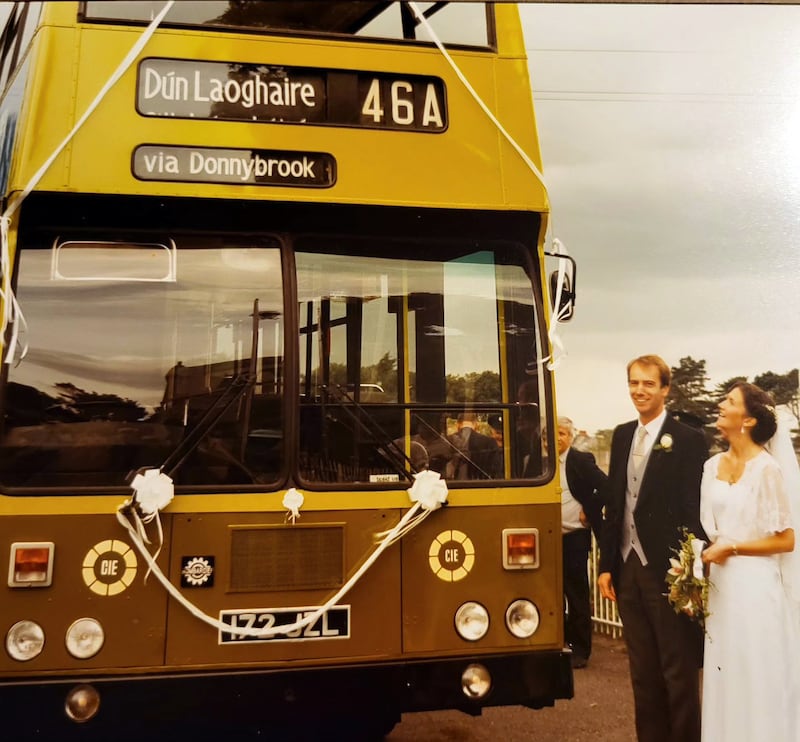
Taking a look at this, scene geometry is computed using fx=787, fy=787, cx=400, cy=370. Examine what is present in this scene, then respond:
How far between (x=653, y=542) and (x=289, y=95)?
3028 mm

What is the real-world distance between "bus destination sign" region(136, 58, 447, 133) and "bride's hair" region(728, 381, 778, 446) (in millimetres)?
2197

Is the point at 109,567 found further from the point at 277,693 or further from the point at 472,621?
the point at 472,621

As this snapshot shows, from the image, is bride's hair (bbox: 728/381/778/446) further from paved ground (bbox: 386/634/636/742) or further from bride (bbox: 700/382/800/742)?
paved ground (bbox: 386/634/636/742)

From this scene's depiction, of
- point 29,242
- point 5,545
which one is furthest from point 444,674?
point 29,242

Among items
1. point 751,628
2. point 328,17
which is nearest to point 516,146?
point 328,17

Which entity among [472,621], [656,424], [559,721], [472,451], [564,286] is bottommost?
[559,721]

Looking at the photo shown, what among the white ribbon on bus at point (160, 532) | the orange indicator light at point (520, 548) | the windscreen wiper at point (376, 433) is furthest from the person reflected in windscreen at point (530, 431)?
the white ribbon on bus at point (160, 532)

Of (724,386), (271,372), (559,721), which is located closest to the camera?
(271,372)

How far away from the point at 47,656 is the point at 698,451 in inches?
131

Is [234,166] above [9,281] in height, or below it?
above

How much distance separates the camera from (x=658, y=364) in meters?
4.53

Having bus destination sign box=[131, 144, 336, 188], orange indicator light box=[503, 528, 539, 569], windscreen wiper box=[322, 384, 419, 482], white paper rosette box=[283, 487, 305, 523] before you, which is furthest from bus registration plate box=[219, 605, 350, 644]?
bus destination sign box=[131, 144, 336, 188]

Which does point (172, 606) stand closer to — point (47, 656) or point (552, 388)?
point (47, 656)

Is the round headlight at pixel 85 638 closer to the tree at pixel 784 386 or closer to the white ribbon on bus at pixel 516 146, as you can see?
the white ribbon on bus at pixel 516 146
